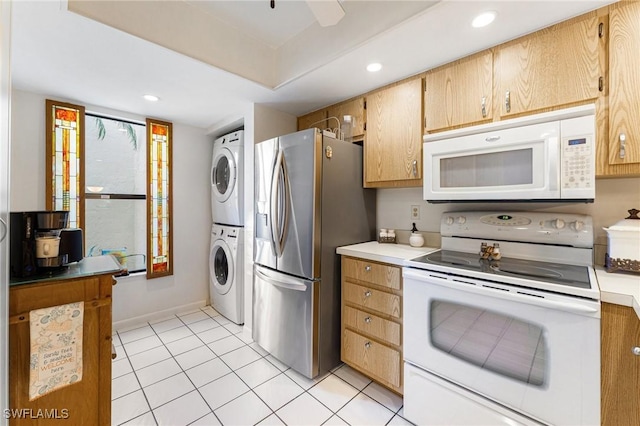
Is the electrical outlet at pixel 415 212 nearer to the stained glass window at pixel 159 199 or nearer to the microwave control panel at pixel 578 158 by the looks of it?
the microwave control panel at pixel 578 158

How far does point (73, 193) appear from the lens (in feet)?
8.03

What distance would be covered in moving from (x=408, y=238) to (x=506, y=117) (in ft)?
3.57

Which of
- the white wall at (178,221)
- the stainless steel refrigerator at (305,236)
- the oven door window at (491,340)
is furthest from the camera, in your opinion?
the white wall at (178,221)

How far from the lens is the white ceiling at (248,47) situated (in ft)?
4.46

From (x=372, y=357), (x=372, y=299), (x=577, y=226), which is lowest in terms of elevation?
(x=372, y=357)

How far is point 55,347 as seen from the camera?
1.09 meters

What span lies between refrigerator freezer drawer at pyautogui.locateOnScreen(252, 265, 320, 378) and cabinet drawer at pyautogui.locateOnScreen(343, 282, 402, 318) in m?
0.24

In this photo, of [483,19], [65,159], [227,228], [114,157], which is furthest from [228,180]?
[483,19]

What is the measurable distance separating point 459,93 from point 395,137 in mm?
485

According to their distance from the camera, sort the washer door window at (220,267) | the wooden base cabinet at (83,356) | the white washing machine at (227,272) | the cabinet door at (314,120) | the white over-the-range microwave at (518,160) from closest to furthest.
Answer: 1. the wooden base cabinet at (83,356)
2. the white over-the-range microwave at (518,160)
3. the cabinet door at (314,120)
4. the white washing machine at (227,272)
5. the washer door window at (220,267)

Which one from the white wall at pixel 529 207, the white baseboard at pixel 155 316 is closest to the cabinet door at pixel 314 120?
the white wall at pixel 529 207

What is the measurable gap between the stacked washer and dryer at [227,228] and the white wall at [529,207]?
150cm

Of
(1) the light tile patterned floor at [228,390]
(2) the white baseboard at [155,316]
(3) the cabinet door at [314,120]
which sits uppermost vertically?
(3) the cabinet door at [314,120]

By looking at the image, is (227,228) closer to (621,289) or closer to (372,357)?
(372,357)
